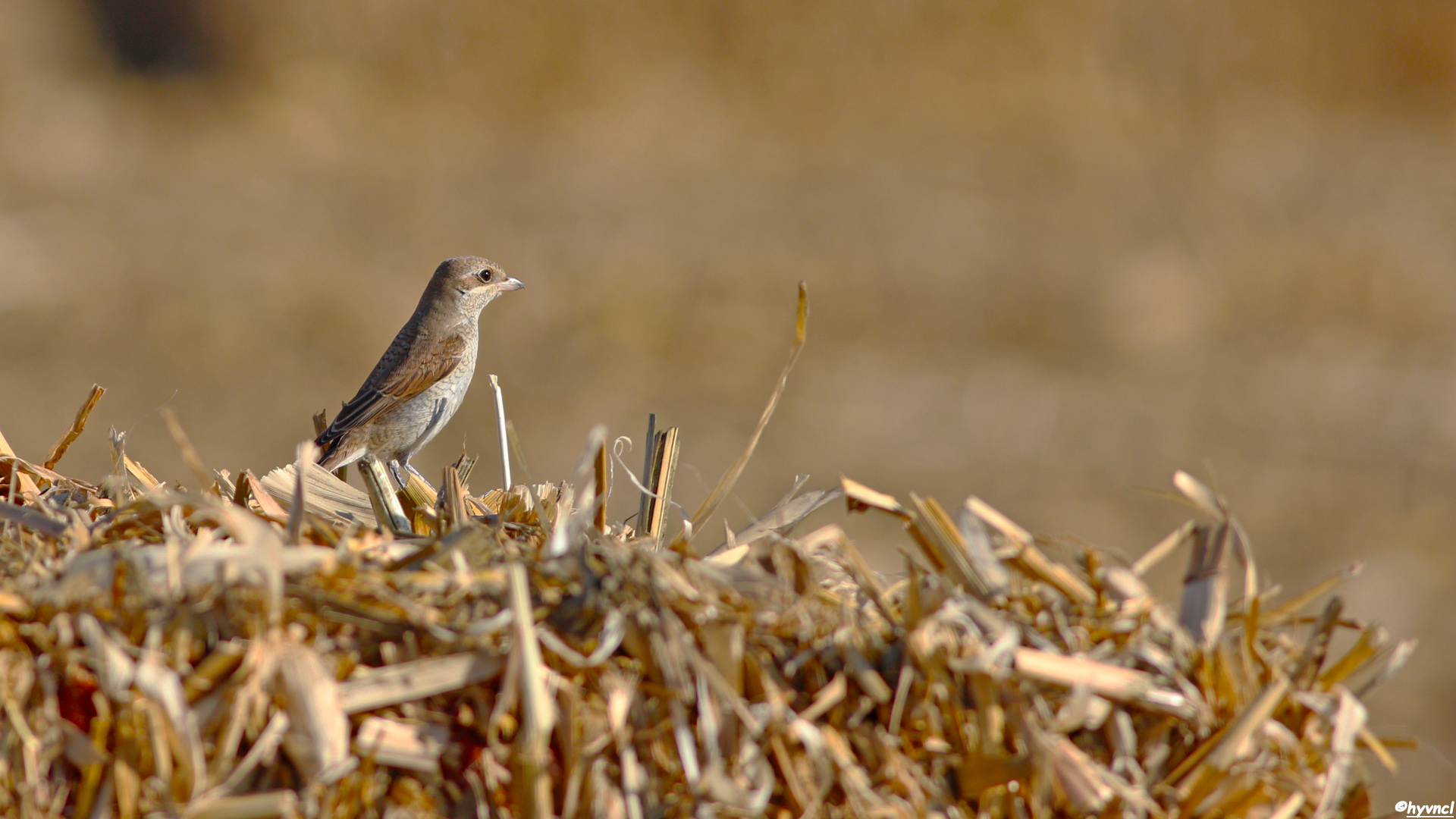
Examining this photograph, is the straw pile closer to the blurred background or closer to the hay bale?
the hay bale

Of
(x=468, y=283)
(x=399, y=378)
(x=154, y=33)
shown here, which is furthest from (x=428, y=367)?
(x=154, y=33)

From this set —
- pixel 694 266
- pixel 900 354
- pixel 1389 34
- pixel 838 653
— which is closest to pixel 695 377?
pixel 694 266

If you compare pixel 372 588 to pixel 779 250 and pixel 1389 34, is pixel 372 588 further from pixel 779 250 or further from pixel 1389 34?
pixel 1389 34

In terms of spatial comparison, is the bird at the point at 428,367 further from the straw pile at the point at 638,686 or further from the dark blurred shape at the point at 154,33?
the dark blurred shape at the point at 154,33

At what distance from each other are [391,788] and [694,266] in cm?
800

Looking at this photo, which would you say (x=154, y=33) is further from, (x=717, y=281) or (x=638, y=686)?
(x=638, y=686)

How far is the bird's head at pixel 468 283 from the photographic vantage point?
3.94 meters

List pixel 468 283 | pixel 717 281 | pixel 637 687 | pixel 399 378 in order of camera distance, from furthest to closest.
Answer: pixel 717 281
pixel 468 283
pixel 399 378
pixel 637 687

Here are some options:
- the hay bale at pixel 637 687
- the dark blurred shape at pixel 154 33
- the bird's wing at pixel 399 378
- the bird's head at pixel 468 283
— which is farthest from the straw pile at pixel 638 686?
the dark blurred shape at pixel 154 33

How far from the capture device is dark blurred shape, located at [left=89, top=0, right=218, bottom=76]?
1001cm

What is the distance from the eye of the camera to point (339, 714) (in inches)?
46.9

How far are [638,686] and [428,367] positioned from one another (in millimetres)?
2816

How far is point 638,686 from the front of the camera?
1311mm

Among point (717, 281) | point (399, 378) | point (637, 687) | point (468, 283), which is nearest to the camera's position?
point (637, 687)
